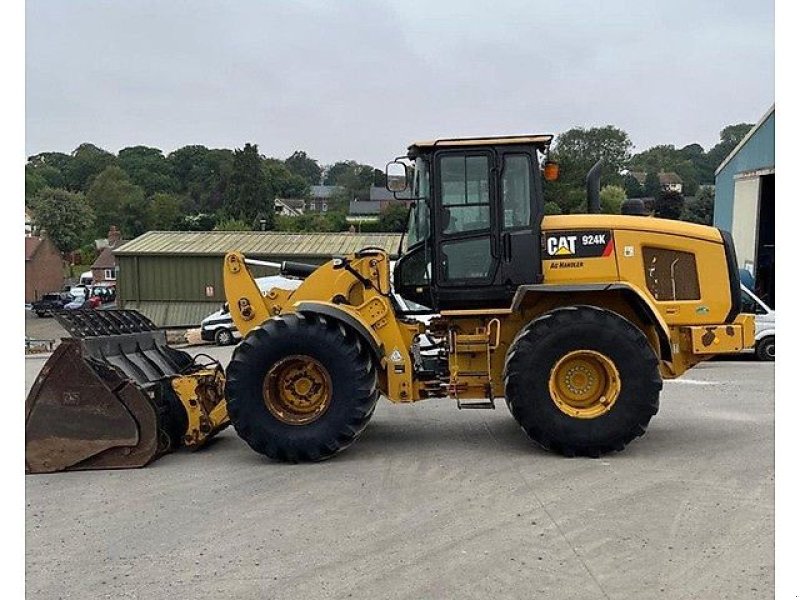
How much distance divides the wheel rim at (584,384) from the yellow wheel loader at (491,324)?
13 mm

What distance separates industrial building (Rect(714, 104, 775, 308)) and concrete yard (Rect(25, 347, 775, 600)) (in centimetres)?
1576

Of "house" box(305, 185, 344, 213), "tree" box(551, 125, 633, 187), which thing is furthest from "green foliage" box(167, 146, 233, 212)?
"tree" box(551, 125, 633, 187)

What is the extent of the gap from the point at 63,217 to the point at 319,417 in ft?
224

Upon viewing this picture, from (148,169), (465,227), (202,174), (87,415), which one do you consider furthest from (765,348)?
(148,169)

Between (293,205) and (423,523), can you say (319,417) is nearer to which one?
(423,523)

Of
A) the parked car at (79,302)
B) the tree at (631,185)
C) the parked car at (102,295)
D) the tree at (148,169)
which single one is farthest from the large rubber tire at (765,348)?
the tree at (148,169)

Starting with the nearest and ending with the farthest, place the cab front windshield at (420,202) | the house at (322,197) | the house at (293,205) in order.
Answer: the cab front windshield at (420,202) → the house at (322,197) → the house at (293,205)

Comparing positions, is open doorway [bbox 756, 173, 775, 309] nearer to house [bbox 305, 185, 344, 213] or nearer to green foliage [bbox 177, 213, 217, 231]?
green foliage [bbox 177, 213, 217, 231]

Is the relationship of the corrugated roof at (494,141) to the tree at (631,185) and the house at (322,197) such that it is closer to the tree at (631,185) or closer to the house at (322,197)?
the tree at (631,185)

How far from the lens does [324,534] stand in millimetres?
6051

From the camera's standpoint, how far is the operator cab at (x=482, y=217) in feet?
27.5

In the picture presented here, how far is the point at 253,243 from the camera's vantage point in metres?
37.2

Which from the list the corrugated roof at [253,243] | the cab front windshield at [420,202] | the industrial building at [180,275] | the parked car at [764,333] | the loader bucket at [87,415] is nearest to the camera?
the loader bucket at [87,415]

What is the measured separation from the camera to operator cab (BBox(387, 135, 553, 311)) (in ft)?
27.5
